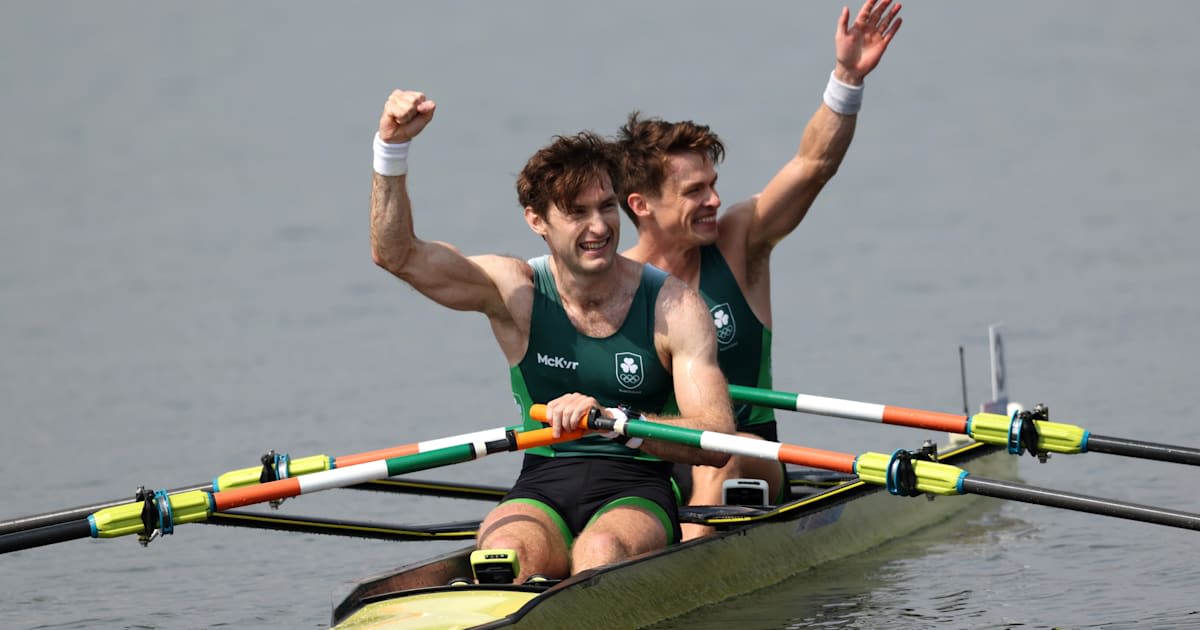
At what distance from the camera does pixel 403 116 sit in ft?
24.6

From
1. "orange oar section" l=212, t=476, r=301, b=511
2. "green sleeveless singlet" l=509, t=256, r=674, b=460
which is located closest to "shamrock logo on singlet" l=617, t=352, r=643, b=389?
"green sleeveless singlet" l=509, t=256, r=674, b=460

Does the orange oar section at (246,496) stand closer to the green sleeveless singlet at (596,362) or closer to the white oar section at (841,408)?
the green sleeveless singlet at (596,362)

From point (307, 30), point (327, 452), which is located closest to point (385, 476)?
point (327, 452)

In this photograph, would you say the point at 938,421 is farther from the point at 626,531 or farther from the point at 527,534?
the point at 527,534

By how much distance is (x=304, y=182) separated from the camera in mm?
21203

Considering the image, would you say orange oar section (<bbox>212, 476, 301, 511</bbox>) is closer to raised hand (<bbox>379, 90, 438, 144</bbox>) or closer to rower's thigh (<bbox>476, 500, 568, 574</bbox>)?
rower's thigh (<bbox>476, 500, 568, 574</bbox>)

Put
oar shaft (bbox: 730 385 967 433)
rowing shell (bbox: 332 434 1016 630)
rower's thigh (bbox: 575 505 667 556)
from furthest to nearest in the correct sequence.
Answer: oar shaft (bbox: 730 385 967 433), rower's thigh (bbox: 575 505 667 556), rowing shell (bbox: 332 434 1016 630)

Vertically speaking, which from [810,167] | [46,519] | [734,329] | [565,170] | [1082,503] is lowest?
[1082,503]

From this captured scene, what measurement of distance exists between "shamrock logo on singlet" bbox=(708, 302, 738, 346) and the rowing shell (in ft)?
3.11

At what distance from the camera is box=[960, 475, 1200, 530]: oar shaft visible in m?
7.11

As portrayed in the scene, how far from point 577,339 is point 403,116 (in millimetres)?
1214

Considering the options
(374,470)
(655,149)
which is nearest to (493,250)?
(655,149)

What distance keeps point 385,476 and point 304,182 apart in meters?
13.8

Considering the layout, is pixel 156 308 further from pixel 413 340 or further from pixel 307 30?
pixel 307 30
